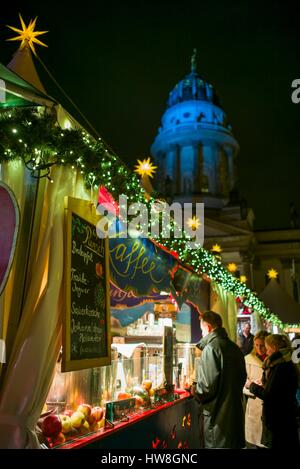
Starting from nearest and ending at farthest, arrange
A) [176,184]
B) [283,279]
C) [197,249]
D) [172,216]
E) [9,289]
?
[9,289], [172,216], [197,249], [283,279], [176,184]

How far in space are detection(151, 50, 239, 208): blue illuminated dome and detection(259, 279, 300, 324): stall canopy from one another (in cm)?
3421

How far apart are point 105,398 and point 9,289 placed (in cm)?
183

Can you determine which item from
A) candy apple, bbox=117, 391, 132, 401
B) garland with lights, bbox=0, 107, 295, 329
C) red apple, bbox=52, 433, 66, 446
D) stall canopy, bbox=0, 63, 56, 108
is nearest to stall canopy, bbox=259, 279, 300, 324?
candy apple, bbox=117, 391, 132, 401

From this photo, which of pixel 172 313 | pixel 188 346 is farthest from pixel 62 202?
pixel 172 313

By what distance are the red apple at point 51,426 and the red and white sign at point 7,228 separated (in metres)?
1.33

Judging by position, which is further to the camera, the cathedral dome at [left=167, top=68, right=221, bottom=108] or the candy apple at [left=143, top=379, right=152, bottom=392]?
the cathedral dome at [left=167, top=68, right=221, bottom=108]

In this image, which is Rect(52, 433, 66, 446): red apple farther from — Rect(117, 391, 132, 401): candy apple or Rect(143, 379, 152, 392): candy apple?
Rect(143, 379, 152, 392): candy apple

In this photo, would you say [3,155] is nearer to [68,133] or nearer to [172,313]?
[68,133]

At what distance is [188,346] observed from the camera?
22.9 feet

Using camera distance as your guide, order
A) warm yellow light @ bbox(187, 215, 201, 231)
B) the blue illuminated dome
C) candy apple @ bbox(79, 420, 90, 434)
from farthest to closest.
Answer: the blue illuminated dome → warm yellow light @ bbox(187, 215, 201, 231) → candy apple @ bbox(79, 420, 90, 434)

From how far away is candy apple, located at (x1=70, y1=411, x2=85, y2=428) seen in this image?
3566 mm

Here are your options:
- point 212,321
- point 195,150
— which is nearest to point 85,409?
point 212,321

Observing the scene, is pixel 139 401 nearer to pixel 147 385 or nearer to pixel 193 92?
pixel 147 385

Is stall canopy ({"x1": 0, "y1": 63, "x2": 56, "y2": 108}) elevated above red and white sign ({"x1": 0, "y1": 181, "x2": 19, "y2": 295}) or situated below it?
above
